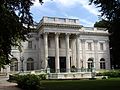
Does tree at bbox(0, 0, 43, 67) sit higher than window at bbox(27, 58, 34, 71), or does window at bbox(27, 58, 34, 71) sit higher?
tree at bbox(0, 0, 43, 67)

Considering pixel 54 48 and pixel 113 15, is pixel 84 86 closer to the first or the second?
pixel 113 15

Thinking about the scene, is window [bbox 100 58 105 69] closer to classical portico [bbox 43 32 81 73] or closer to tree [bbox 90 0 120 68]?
classical portico [bbox 43 32 81 73]

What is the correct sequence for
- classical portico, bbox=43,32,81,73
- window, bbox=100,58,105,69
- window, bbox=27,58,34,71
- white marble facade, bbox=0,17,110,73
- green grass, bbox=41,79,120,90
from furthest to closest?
window, bbox=100,58,105,69
window, bbox=27,58,34,71
white marble facade, bbox=0,17,110,73
classical portico, bbox=43,32,81,73
green grass, bbox=41,79,120,90

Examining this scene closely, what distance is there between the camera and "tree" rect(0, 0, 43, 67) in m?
13.1

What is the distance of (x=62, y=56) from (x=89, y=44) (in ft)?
31.2

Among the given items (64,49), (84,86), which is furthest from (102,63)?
(84,86)

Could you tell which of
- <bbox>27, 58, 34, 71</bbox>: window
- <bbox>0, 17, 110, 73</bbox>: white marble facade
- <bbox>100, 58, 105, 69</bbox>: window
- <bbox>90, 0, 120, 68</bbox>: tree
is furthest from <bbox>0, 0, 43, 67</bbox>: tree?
<bbox>100, 58, 105, 69</bbox>: window

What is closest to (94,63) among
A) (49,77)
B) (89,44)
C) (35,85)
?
(89,44)

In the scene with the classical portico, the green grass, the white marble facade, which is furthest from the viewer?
the white marble facade

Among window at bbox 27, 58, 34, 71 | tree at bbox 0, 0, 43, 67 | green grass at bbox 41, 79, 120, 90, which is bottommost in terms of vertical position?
green grass at bbox 41, 79, 120, 90

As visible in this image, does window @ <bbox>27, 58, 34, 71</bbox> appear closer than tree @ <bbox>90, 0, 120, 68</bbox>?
No

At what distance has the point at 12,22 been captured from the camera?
13.2 metres

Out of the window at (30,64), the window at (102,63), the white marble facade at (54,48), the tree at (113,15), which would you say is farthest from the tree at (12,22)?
the window at (102,63)

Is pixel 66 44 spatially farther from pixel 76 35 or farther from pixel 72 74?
pixel 72 74
